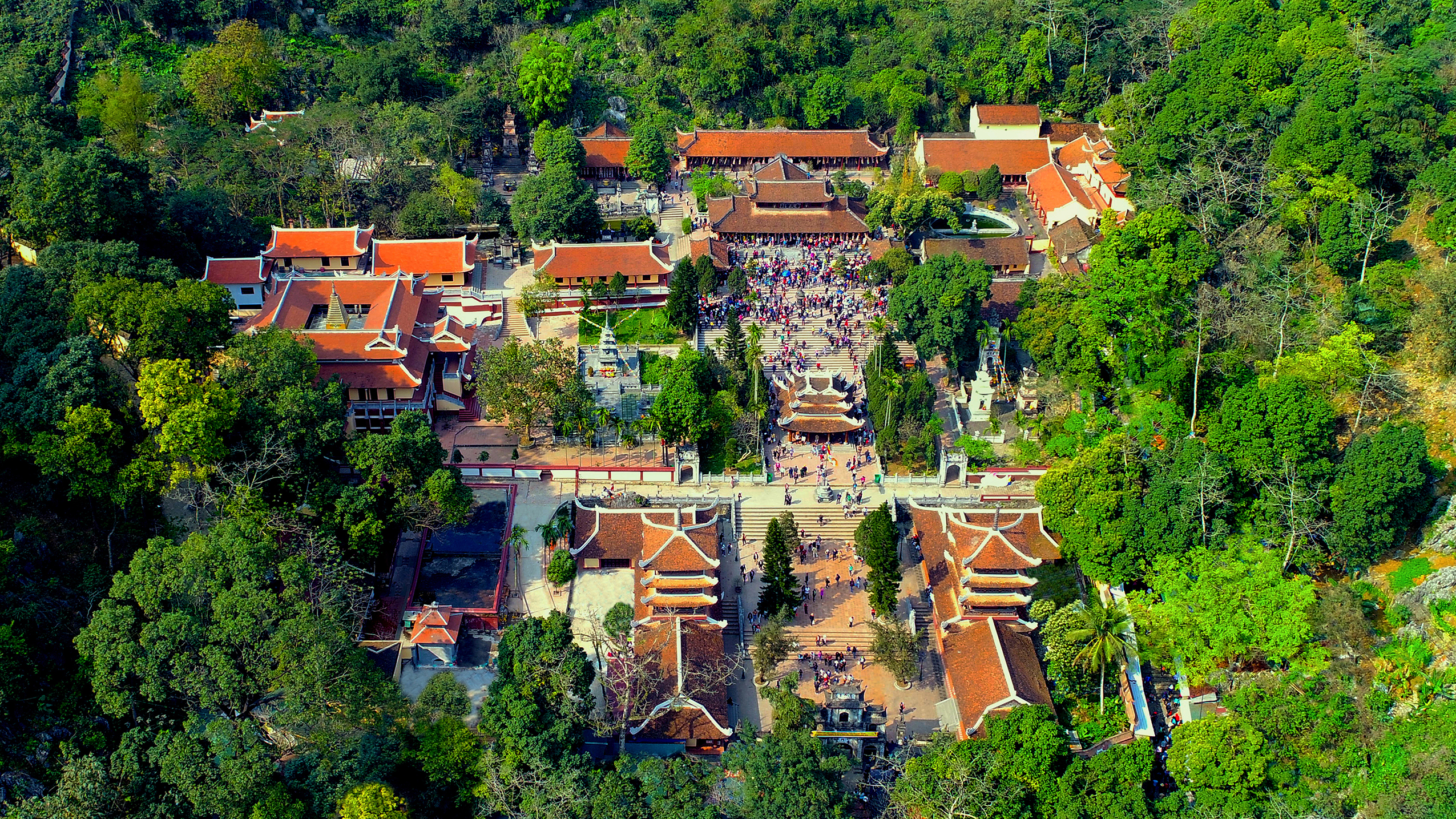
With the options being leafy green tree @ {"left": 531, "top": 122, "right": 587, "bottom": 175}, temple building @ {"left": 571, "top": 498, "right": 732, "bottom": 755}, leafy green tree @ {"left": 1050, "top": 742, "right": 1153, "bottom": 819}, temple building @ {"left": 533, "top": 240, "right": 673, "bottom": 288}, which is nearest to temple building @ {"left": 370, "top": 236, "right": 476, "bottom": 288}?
temple building @ {"left": 533, "top": 240, "right": 673, "bottom": 288}

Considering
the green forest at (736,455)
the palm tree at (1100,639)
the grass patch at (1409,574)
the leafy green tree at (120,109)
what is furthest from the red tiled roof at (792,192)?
the grass patch at (1409,574)

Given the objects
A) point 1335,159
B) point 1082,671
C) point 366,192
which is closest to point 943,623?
point 1082,671

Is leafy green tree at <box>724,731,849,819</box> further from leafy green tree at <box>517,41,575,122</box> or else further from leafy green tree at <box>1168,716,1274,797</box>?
leafy green tree at <box>517,41,575,122</box>

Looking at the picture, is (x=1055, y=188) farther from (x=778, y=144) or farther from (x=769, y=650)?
(x=769, y=650)

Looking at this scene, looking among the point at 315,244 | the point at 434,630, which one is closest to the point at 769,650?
the point at 434,630

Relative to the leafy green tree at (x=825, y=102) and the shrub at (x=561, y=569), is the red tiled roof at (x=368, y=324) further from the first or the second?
the leafy green tree at (x=825, y=102)

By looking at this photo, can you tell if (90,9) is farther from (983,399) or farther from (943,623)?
(943,623)
